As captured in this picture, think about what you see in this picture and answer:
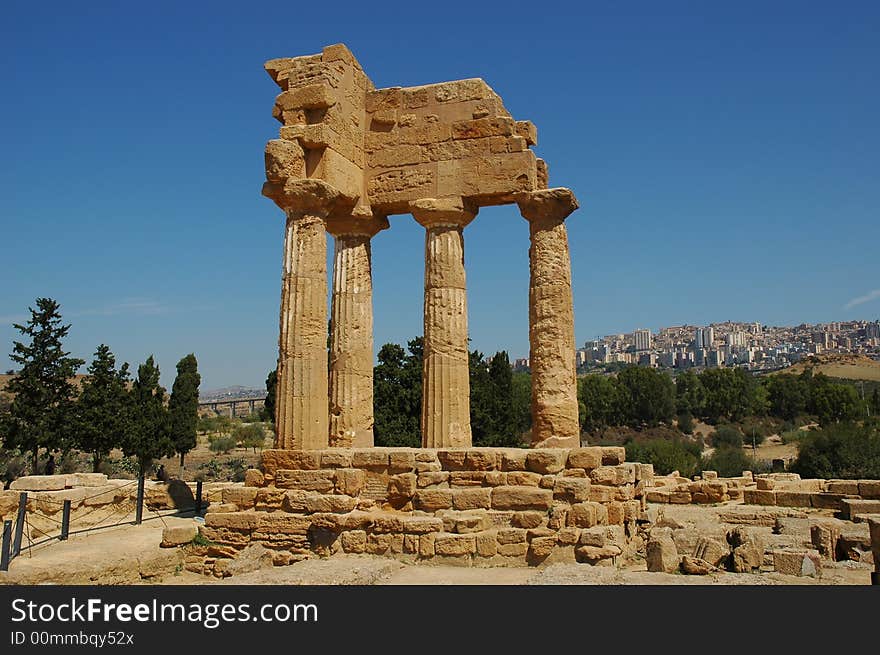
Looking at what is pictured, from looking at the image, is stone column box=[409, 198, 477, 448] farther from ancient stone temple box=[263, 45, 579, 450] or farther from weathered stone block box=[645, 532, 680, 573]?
weathered stone block box=[645, 532, 680, 573]

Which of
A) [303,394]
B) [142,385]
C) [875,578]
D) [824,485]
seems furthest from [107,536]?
[142,385]

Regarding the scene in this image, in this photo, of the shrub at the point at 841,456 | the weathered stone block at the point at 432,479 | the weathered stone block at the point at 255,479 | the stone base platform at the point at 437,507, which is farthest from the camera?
the shrub at the point at 841,456

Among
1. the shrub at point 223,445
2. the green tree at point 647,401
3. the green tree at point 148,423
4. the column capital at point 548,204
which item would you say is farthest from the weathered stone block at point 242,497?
the green tree at point 647,401

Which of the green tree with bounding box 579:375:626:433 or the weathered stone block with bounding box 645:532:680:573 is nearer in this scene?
the weathered stone block with bounding box 645:532:680:573

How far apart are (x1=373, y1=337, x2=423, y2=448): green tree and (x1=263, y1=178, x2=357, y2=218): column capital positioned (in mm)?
16861

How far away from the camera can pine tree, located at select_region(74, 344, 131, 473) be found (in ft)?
95.3

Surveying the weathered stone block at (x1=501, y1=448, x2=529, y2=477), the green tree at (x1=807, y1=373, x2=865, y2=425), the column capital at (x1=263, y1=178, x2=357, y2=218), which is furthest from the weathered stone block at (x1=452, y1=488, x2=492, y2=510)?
the green tree at (x1=807, y1=373, x2=865, y2=425)

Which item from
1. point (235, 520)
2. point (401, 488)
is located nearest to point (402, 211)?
point (401, 488)

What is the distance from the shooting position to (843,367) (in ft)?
372

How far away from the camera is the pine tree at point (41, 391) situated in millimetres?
27859

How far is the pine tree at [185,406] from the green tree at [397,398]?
10.9 metres

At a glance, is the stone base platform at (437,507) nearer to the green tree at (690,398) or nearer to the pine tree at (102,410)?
the pine tree at (102,410)

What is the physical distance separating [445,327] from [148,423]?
2281cm

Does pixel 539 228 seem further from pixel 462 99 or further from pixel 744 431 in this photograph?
pixel 744 431
